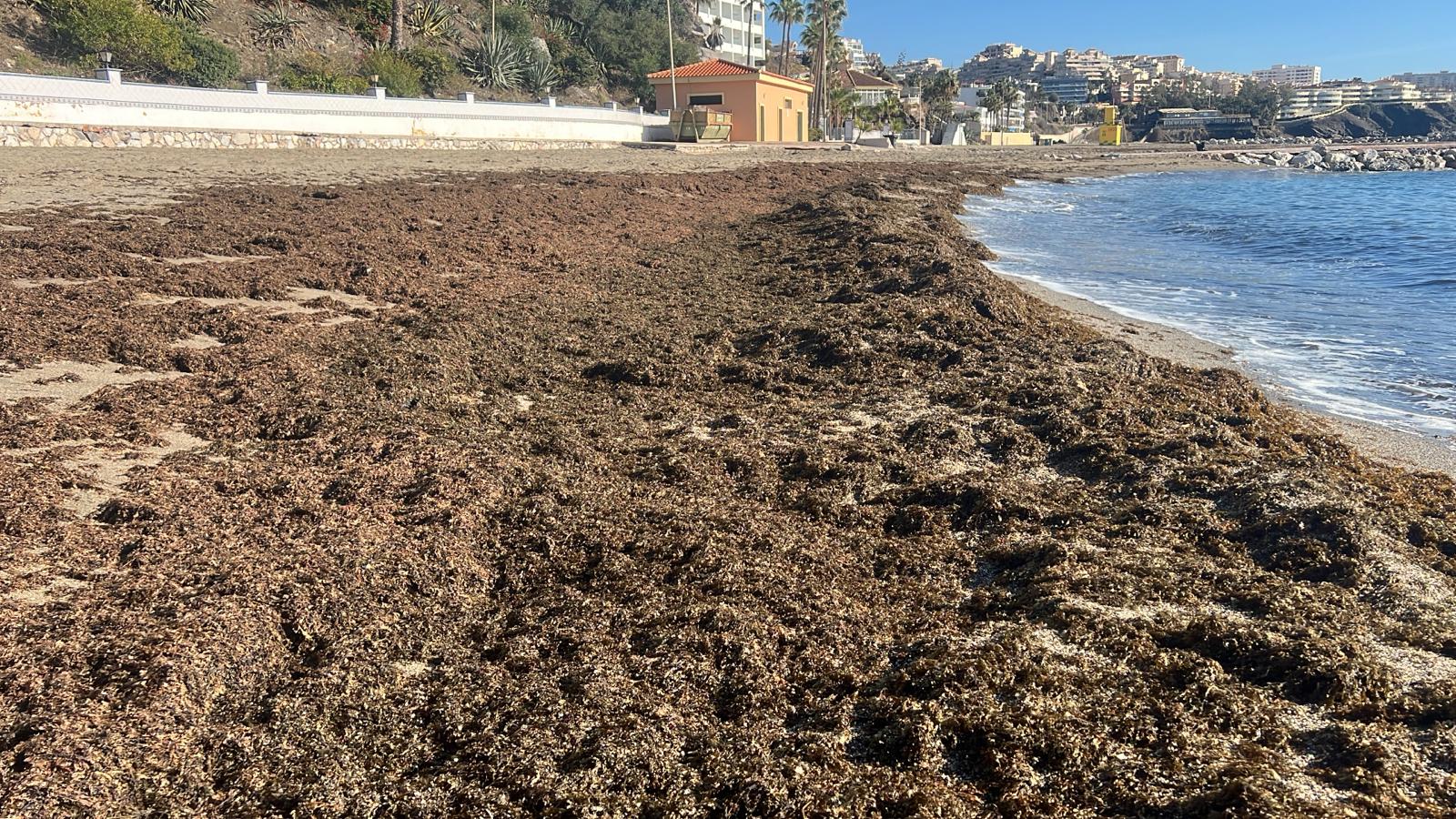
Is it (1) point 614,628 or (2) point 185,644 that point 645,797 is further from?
(2) point 185,644

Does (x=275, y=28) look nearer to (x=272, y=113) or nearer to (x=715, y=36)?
(x=272, y=113)

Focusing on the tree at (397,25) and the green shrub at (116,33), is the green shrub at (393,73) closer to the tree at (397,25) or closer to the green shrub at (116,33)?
the tree at (397,25)

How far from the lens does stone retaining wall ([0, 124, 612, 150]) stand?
16203mm

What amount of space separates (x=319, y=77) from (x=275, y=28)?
482 centimetres

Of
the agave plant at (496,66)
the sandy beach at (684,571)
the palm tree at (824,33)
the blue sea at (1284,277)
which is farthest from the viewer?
the palm tree at (824,33)

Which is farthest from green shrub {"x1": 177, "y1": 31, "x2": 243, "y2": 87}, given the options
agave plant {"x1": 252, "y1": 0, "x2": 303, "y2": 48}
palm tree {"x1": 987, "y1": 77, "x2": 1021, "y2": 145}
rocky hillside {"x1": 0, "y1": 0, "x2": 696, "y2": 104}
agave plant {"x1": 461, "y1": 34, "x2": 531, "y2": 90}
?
palm tree {"x1": 987, "y1": 77, "x2": 1021, "y2": 145}

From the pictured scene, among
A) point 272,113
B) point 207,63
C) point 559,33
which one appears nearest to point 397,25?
point 207,63

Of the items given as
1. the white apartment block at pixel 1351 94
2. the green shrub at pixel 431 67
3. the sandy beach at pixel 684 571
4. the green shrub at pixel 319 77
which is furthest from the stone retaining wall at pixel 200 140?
the white apartment block at pixel 1351 94

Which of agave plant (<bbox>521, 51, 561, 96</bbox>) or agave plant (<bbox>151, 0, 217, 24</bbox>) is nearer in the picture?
agave plant (<bbox>151, 0, 217, 24</bbox>)

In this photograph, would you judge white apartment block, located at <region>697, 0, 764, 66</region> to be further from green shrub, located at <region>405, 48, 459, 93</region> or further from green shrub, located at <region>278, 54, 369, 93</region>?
green shrub, located at <region>278, 54, 369, 93</region>

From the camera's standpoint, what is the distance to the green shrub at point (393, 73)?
31250 millimetres

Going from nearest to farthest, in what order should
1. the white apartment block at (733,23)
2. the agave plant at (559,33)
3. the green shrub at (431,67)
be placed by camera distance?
the green shrub at (431,67), the agave plant at (559,33), the white apartment block at (733,23)

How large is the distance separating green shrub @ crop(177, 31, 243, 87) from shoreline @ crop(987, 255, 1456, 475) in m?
25.1

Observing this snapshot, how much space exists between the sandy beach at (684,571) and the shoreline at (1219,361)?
0.35 ft
